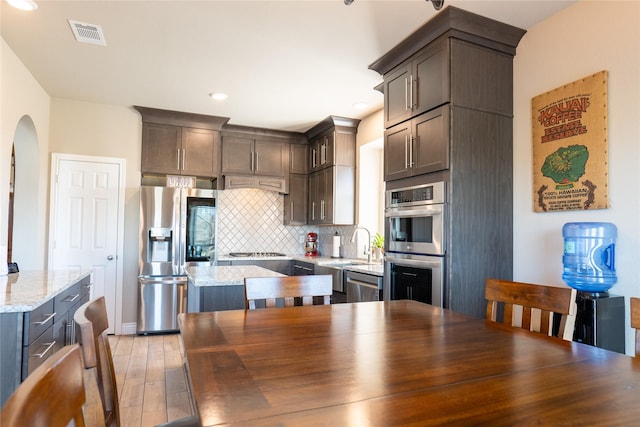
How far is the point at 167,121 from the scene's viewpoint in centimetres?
469

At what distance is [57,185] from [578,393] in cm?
494

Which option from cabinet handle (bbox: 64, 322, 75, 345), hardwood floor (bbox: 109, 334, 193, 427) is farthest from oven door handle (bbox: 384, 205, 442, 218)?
cabinet handle (bbox: 64, 322, 75, 345)

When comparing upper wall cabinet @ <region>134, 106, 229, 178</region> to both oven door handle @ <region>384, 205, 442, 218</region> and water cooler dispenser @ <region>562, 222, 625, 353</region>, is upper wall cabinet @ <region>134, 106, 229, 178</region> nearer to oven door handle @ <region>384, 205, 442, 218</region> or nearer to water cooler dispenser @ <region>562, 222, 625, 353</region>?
oven door handle @ <region>384, 205, 442, 218</region>

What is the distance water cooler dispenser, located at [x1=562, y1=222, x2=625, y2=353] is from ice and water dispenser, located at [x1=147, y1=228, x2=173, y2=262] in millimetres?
3842

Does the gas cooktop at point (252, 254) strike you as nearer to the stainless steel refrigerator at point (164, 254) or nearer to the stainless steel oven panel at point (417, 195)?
the stainless steel refrigerator at point (164, 254)

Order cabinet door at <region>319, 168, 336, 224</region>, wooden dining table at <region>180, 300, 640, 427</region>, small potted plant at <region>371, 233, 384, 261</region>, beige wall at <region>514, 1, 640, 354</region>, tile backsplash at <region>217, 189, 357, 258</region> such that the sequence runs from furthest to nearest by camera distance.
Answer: tile backsplash at <region>217, 189, 357, 258</region>, cabinet door at <region>319, 168, 336, 224</region>, small potted plant at <region>371, 233, 384, 261</region>, beige wall at <region>514, 1, 640, 354</region>, wooden dining table at <region>180, 300, 640, 427</region>

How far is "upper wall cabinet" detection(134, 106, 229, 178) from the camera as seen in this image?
462 cm

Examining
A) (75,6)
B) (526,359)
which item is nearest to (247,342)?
(526,359)

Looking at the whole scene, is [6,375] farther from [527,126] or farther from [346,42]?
[527,126]

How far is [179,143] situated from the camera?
4.76 metres

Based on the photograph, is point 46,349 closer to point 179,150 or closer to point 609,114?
point 179,150

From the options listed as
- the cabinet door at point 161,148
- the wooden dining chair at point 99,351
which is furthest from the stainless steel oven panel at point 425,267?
the cabinet door at point 161,148

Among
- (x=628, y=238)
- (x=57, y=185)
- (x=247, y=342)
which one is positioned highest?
(x=57, y=185)

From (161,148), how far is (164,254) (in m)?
1.29
